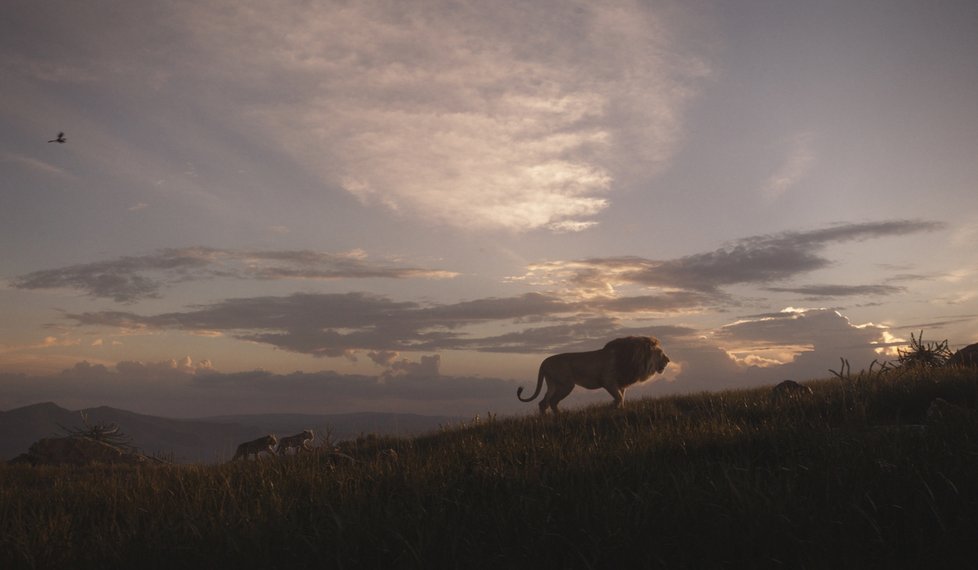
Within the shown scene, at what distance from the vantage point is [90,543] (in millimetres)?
5285

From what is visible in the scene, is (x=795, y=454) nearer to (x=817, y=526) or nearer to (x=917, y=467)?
(x=917, y=467)

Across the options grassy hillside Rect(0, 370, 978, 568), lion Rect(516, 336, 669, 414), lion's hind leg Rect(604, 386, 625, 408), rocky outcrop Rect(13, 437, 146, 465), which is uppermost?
lion Rect(516, 336, 669, 414)

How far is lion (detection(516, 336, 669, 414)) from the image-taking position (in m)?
15.1

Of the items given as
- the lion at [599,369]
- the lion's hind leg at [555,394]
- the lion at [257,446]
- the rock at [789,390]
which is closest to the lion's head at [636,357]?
the lion at [599,369]

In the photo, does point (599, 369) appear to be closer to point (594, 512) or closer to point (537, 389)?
point (537, 389)

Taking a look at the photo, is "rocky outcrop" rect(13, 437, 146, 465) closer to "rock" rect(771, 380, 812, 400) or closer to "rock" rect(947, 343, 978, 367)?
"rock" rect(771, 380, 812, 400)

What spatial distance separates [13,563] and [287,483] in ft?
6.94

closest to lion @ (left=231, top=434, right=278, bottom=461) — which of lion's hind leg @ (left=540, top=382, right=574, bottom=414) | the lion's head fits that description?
lion's hind leg @ (left=540, top=382, right=574, bottom=414)

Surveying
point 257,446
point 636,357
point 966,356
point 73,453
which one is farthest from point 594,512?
point 73,453

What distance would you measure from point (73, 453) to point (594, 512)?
1504 cm

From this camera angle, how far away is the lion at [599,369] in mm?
15086

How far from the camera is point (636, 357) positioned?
599 inches

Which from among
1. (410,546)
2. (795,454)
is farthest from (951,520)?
(410,546)

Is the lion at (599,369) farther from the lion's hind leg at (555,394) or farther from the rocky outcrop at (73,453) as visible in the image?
the rocky outcrop at (73,453)
